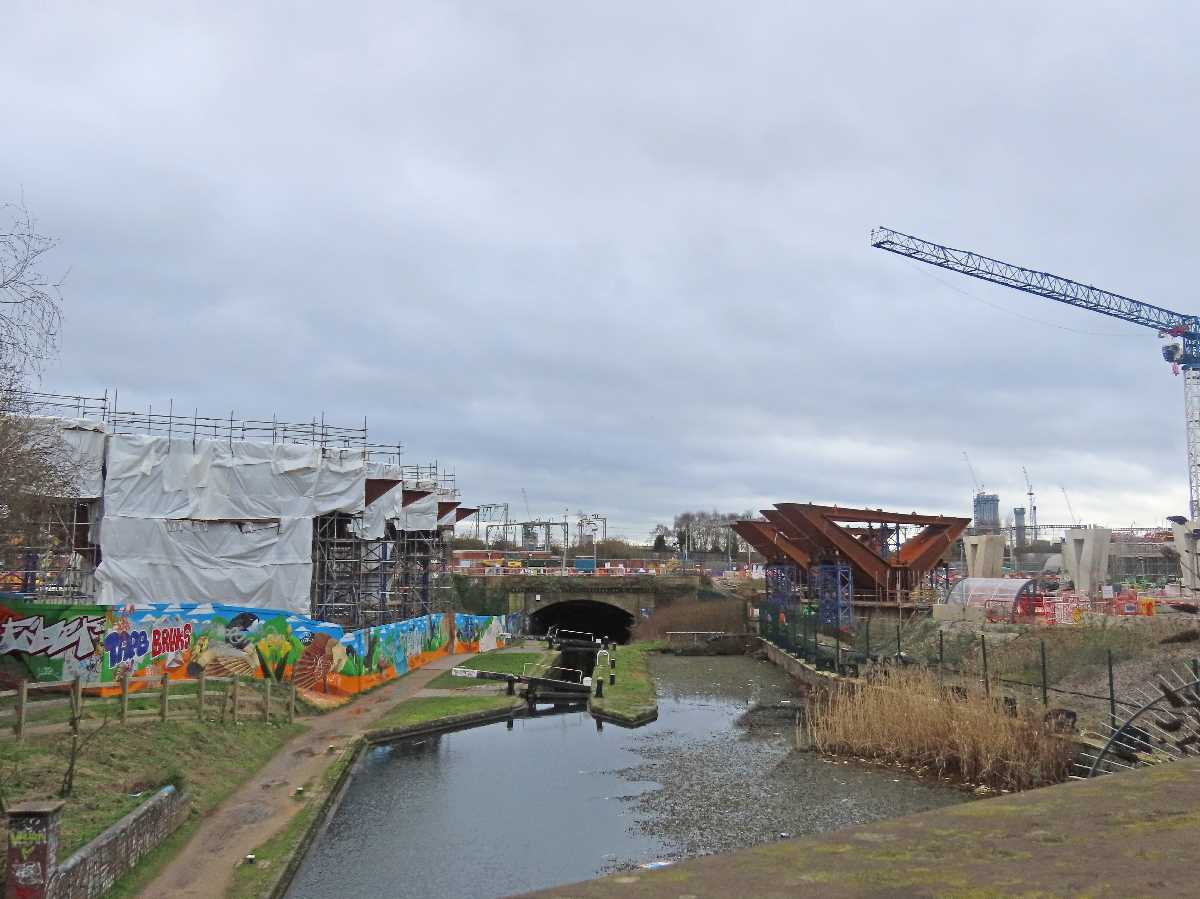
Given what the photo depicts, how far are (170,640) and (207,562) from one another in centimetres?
830

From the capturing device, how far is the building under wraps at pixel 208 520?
114ft

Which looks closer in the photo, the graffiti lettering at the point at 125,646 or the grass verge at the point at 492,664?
the graffiti lettering at the point at 125,646

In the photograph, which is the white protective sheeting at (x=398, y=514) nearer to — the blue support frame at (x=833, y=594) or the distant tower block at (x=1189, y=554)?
the blue support frame at (x=833, y=594)

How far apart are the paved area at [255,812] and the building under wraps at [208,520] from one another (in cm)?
1123

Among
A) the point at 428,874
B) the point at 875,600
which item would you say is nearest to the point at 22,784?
the point at 428,874

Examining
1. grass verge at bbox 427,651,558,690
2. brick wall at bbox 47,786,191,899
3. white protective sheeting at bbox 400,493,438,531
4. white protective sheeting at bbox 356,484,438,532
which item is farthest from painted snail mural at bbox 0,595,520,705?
white protective sheeting at bbox 400,493,438,531

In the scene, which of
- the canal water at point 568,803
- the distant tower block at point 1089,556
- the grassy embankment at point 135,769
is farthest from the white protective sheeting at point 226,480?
the distant tower block at point 1089,556

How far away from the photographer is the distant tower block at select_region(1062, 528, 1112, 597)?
46312 millimetres

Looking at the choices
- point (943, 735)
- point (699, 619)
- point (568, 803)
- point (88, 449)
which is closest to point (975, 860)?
point (568, 803)

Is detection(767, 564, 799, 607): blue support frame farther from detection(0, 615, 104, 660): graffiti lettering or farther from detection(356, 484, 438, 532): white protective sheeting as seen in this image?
detection(0, 615, 104, 660): graffiti lettering

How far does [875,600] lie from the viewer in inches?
2015

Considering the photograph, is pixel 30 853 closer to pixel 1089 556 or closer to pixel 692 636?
pixel 1089 556

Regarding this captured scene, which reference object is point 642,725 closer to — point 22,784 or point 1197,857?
point 22,784

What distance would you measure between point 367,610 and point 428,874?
106 feet
